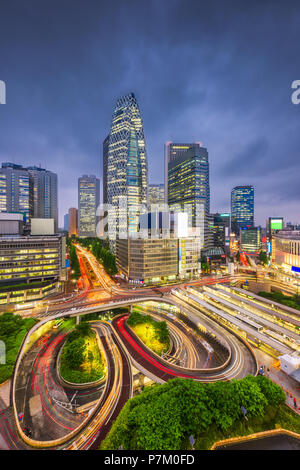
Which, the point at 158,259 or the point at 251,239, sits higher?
the point at 251,239

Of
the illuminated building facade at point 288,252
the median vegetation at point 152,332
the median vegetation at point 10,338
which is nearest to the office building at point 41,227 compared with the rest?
the median vegetation at point 10,338

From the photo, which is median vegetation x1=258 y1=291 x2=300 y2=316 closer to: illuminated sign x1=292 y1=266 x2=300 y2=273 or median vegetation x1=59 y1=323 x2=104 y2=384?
illuminated sign x1=292 y1=266 x2=300 y2=273

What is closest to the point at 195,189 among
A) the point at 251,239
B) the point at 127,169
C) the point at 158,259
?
the point at 127,169

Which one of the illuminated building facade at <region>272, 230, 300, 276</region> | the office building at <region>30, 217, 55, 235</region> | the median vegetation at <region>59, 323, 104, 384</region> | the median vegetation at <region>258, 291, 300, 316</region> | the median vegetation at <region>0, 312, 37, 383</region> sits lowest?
the median vegetation at <region>59, 323, 104, 384</region>

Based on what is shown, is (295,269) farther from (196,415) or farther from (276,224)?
(196,415)

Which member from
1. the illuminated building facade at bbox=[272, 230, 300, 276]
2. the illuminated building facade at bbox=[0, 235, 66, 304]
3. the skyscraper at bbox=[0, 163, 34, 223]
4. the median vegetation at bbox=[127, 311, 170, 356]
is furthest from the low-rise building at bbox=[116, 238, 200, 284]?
the skyscraper at bbox=[0, 163, 34, 223]
